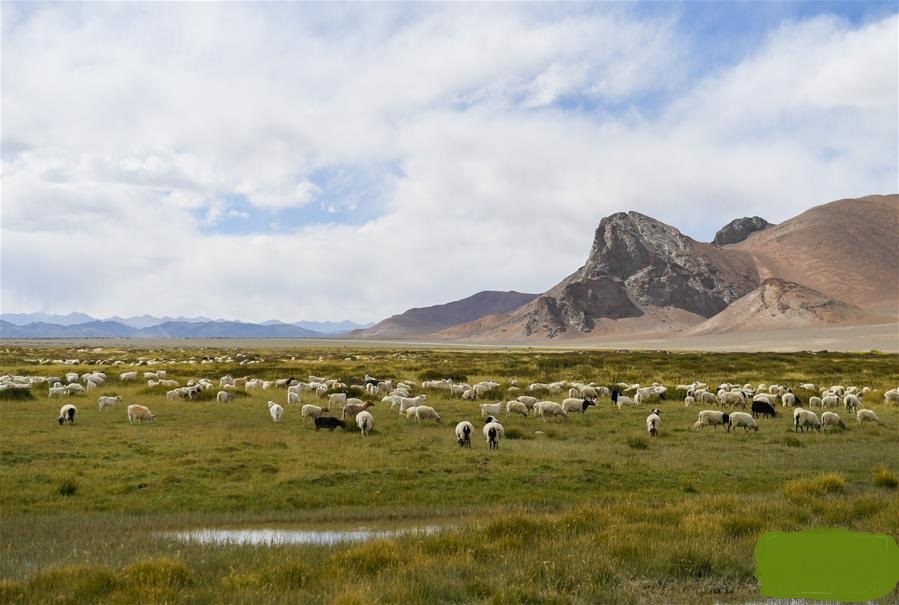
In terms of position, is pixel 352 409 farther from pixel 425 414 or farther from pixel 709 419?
pixel 709 419

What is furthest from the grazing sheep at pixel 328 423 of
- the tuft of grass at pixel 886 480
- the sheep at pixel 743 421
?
the tuft of grass at pixel 886 480

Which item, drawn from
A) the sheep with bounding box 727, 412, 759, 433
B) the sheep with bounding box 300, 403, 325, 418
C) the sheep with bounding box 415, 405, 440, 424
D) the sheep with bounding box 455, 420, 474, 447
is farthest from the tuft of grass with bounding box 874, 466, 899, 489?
the sheep with bounding box 300, 403, 325, 418

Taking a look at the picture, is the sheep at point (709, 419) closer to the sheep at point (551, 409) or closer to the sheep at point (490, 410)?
the sheep at point (551, 409)

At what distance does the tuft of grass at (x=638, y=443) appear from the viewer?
20439 mm

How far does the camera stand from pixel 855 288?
19850 centimetres

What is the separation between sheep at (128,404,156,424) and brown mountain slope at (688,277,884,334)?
161m

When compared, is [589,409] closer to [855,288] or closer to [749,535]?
[749,535]

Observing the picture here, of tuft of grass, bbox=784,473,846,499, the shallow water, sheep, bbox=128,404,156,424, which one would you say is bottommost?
the shallow water

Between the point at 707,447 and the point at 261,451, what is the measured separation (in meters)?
13.5

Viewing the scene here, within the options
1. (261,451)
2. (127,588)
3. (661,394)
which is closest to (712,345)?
(661,394)

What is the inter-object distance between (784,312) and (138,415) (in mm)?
170102

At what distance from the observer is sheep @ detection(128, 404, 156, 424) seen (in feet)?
78.9

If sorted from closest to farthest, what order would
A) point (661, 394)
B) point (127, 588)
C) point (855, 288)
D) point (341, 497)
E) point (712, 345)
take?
1. point (127, 588)
2. point (341, 497)
3. point (661, 394)
4. point (712, 345)
5. point (855, 288)

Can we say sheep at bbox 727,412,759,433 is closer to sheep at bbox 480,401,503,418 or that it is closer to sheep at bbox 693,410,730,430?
sheep at bbox 693,410,730,430
